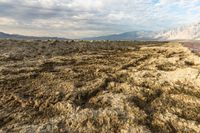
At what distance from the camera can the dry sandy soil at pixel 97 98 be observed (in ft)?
37.4

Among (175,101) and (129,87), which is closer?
(175,101)

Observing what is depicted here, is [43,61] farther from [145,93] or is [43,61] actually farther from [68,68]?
[145,93]

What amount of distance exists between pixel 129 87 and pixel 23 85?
258 inches

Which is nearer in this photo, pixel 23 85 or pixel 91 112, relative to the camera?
pixel 91 112

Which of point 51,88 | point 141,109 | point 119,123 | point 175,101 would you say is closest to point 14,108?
point 51,88

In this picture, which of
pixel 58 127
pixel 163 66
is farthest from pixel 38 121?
pixel 163 66

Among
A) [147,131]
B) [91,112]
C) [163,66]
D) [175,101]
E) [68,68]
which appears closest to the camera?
[147,131]

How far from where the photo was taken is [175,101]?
566 inches

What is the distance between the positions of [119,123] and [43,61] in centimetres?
1258

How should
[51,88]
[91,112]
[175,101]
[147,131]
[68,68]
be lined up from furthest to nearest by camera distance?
[68,68], [51,88], [175,101], [91,112], [147,131]

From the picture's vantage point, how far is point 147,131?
429 inches

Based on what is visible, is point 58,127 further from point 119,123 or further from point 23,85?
point 23,85

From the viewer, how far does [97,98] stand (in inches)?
563

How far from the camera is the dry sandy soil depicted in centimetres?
1140
